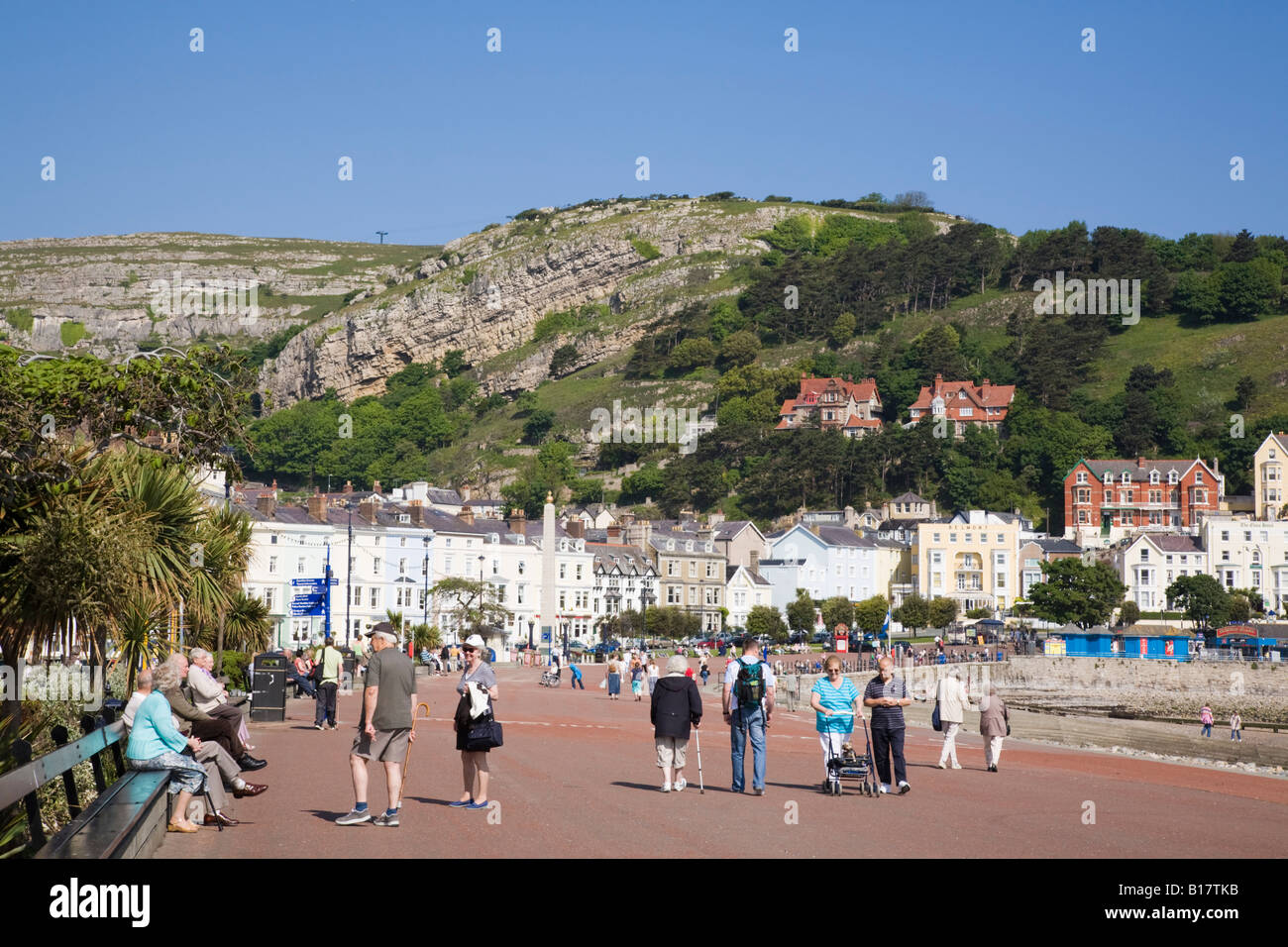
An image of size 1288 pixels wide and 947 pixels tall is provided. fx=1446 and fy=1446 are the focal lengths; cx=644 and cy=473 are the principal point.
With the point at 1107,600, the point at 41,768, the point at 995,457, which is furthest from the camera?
the point at 995,457

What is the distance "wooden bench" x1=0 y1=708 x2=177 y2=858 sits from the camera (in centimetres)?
830

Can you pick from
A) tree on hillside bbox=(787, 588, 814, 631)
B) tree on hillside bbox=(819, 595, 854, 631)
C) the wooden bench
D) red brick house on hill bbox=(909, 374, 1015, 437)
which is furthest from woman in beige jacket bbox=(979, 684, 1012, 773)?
red brick house on hill bbox=(909, 374, 1015, 437)

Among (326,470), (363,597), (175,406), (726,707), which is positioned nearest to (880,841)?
(726,707)

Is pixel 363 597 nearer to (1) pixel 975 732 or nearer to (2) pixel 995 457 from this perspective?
(1) pixel 975 732

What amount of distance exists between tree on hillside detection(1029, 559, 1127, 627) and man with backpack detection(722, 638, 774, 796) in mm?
90868

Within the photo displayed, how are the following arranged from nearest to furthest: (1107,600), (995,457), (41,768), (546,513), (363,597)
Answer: (41,768) → (363,597) → (546,513) → (1107,600) → (995,457)

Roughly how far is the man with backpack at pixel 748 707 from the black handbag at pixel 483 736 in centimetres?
304

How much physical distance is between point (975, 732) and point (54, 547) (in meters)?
23.0

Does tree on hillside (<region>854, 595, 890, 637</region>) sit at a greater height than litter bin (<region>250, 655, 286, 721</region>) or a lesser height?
lesser

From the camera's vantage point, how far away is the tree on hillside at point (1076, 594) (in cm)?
10212

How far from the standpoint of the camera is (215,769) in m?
12.4

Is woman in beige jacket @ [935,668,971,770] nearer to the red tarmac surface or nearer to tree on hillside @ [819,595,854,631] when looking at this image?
the red tarmac surface

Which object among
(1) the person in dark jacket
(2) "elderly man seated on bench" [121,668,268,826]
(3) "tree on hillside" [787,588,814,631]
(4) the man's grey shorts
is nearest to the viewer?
(2) "elderly man seated on bench" [121,668,268,826]

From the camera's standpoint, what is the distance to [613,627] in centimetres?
9912
